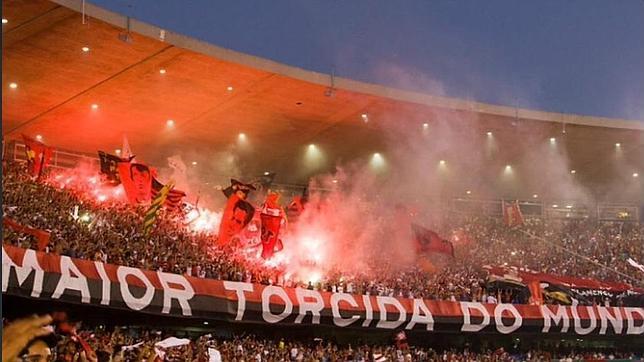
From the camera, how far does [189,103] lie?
30875 mm

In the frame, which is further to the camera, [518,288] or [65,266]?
[518,288]

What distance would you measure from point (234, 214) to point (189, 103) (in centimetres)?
516

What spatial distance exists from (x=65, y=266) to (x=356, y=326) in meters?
11.5

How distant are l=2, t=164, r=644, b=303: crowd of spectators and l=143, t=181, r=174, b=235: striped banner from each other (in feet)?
1.03

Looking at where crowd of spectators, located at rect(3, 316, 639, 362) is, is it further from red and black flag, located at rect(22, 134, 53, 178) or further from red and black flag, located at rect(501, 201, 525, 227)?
red and black flag, located at rect(501, 201, 525, 227)

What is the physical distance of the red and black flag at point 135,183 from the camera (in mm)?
29109

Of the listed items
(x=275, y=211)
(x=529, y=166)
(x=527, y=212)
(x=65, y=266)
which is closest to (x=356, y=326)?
(x=275, y=211)

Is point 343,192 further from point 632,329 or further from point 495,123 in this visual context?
point 632,329

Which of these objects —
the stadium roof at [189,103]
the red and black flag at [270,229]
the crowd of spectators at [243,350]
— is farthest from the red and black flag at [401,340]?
the stadium roof at [189,103]

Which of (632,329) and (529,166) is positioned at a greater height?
(529,166)

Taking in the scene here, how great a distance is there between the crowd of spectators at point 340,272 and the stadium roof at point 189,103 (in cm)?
371

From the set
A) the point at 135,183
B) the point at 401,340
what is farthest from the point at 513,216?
the point at 135,183

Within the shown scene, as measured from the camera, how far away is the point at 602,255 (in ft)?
135

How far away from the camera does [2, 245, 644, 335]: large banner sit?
18406 millimetres
